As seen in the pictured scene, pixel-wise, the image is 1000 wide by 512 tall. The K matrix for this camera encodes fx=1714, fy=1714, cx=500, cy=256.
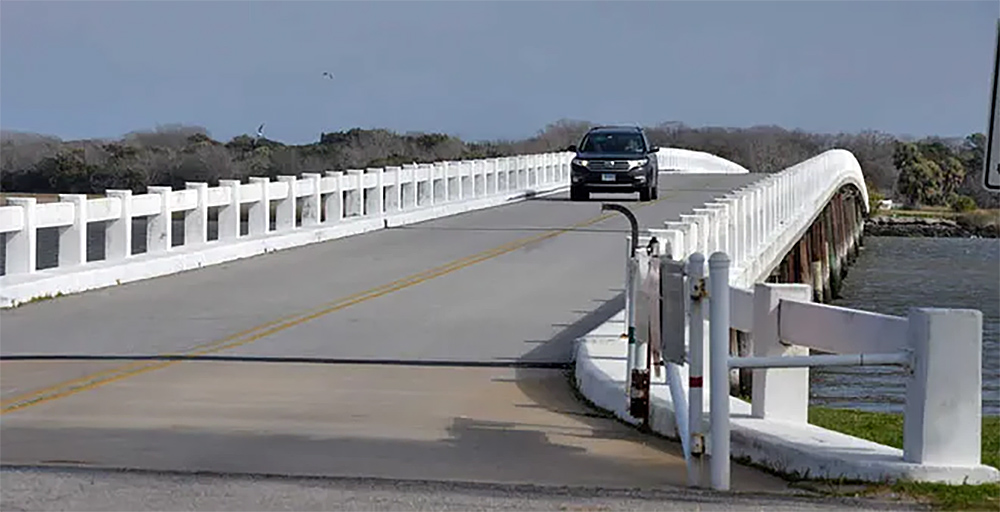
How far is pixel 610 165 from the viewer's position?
4425 cm

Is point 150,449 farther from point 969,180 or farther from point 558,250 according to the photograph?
point 969,180

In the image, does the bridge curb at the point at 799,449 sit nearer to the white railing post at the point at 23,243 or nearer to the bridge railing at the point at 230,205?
the white railing post at the point at 23,243

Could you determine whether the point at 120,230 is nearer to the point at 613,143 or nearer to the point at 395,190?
the point at 395,190

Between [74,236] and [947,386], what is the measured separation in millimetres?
14779

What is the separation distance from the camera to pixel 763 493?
9.98 m

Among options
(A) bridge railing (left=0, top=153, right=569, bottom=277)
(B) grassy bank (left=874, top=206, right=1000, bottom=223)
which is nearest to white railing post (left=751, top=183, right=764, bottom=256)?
(A) bridge railing (left=0, top=153, right=569, bottom=277)

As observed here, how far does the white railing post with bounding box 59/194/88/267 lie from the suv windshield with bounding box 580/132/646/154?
953 inches

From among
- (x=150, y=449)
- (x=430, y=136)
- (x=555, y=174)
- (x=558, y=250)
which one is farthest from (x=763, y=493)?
(x=430, y=136)

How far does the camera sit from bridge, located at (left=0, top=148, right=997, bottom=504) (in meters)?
10.7

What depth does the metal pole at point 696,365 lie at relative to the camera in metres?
10.3

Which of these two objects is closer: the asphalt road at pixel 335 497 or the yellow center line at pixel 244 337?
the asphalt road at pixel 335 497

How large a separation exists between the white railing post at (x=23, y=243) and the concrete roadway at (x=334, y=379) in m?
1.00

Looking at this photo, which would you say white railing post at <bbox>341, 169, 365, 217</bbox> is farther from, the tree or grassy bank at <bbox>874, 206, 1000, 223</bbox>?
the tree

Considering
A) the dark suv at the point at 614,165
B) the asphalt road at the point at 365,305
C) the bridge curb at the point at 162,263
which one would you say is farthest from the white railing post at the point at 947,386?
the dark suv at the point at 614,165
